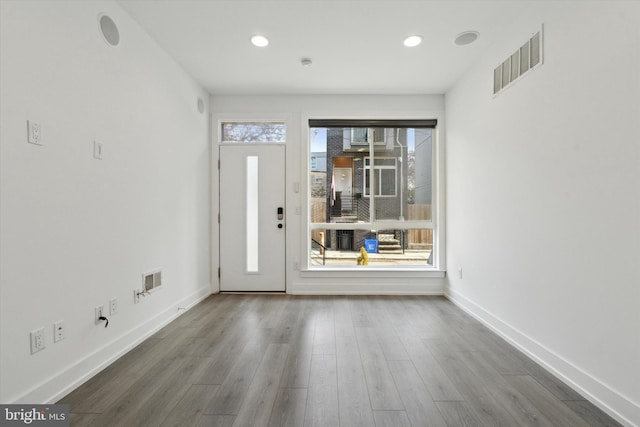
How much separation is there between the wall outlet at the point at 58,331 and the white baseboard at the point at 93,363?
0.65ft

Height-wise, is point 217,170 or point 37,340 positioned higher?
point 217,170

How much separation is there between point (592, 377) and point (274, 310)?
2.60 meters

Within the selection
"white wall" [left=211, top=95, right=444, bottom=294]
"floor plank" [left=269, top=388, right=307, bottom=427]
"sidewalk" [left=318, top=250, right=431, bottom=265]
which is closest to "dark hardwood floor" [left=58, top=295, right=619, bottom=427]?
"floor plank" [left=269, top=388, right=307, bottom=427]

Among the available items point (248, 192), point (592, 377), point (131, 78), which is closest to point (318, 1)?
point (131, 78)

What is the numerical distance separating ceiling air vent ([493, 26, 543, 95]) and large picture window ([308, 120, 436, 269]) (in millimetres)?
1410

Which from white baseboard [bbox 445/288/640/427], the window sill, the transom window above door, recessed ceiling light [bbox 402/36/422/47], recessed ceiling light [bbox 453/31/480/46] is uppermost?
recessed ceiling light [bbox 453/31/480/46]

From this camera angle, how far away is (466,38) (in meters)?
2.73

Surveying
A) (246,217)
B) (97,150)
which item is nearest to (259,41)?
(97,150)

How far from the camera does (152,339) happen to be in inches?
102

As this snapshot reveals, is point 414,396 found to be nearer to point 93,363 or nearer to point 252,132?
point 93,363

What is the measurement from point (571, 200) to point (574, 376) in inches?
42.4

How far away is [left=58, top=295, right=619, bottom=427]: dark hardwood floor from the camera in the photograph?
1579 mm

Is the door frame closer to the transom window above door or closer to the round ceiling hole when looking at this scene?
the transom window above door

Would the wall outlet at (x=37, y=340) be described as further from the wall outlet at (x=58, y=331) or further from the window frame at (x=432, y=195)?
the window frame at (x=432, y=195)
